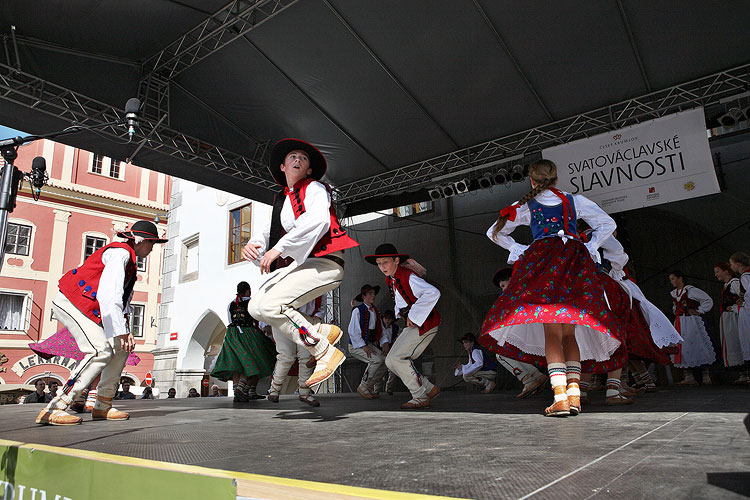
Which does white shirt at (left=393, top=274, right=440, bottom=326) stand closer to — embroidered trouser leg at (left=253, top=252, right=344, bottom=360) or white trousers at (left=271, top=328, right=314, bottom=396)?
embroidered trouser leg at (left=253, top=252, right=344, bottom=360)

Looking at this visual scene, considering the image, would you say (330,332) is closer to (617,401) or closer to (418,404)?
(418,404)

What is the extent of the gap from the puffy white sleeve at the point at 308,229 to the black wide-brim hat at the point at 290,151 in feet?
1.58

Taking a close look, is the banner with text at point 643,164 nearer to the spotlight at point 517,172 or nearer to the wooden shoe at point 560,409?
the spotlight at point 517,172

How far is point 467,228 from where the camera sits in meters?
8.34

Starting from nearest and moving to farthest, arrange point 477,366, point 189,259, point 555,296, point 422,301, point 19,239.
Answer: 1. point 555,296
2. point 422,301
3. point 477,366
4. point 189,259
5. point 19,239

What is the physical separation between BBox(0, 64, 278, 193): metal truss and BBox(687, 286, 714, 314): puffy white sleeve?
19.2ft

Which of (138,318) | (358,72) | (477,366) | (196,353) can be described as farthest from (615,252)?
(138,318)

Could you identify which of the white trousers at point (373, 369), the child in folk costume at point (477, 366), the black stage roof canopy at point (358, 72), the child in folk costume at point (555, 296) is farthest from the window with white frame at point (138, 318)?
the child in folk costume at point (555, 296)

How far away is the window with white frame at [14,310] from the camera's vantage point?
58.4 ft

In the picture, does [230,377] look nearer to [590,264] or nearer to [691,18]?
[590,264]

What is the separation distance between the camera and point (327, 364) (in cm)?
279

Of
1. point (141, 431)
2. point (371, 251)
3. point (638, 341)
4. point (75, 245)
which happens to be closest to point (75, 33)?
point (141, 431)

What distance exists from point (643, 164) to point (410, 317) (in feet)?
11.9

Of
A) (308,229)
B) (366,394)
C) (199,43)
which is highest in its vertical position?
(199,43)
